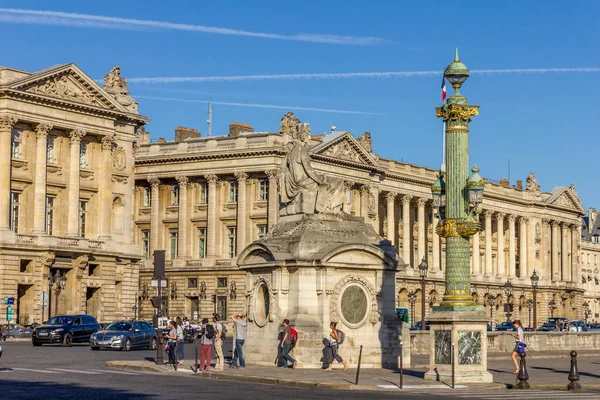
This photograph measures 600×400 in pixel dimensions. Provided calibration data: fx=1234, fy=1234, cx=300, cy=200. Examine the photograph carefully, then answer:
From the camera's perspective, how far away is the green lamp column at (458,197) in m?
33.0

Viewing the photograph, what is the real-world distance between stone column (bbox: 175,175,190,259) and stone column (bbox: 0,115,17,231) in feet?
107

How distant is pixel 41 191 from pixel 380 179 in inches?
1932

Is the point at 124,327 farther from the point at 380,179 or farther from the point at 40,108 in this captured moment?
the point at 380,179

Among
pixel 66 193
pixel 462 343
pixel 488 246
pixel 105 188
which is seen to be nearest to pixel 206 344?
pixel 462 343

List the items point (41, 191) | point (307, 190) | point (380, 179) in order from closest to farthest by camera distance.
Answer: point (307, 190), point (41, 191), point (380, 179)

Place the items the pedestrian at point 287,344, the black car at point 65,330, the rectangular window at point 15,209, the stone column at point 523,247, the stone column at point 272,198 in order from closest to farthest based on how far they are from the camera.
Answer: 1. the pedestrian at point 287,344
2. the black car at point 65,330
3. the rectangular window at point 15,209
4. the stone column at point 272,198
5. the stone column at point 523,247

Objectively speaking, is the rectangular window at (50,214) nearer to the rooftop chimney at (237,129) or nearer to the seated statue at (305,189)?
the rooftop chimney at (237,129)

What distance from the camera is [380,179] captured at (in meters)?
124

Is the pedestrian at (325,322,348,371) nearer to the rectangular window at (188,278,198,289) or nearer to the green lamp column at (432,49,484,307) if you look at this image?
the green lamp column at (432,49,484,307)

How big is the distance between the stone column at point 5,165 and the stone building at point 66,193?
0.06 meters

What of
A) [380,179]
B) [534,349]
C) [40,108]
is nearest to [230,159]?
[380,179]

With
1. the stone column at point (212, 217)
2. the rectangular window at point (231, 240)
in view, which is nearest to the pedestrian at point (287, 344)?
the rectangular window at point (231, 240)

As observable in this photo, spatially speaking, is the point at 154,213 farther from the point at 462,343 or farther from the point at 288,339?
the point at 462,343

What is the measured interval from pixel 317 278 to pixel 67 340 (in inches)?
1003
